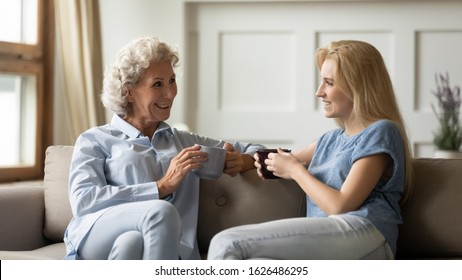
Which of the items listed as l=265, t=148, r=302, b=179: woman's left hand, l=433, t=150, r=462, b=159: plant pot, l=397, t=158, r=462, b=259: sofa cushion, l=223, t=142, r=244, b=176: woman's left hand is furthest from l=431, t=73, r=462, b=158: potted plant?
l=265, t=148, r=302, b=179: woman's left hand

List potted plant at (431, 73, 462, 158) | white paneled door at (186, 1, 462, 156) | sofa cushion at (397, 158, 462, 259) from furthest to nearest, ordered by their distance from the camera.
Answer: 1. white paneled door at (186, 1, 462, 156)
2. potted plant at (431, 73, 462, 158)
3. sofa cushion at (397, 158, 462, 259)

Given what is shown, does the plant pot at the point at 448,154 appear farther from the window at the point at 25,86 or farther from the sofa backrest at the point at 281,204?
the window at the point at 25,86

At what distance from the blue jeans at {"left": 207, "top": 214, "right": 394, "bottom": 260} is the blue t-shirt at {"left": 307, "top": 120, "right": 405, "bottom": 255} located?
0.14ft

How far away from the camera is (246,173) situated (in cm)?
221

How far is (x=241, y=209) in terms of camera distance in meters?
2.19

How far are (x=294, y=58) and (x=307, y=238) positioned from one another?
2.89 metres

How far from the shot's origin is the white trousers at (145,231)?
1.82 m

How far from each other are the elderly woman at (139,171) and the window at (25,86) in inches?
68.2

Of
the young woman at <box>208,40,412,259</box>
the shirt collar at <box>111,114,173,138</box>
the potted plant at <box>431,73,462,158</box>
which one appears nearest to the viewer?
the young woman at <box>208,40,412,259</box>

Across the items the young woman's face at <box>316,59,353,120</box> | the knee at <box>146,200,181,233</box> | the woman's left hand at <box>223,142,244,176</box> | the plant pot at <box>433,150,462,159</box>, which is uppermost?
the young woman's face at <box>316,59,353,120</box>

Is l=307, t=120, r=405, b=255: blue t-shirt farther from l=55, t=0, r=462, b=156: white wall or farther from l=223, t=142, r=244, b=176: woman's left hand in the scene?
l=55, t=0, r=462, b=156: white wall

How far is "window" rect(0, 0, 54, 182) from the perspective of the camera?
383 cm

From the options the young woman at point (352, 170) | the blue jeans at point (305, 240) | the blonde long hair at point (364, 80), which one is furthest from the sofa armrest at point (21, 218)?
the blonde long hair at point (364, 80)
